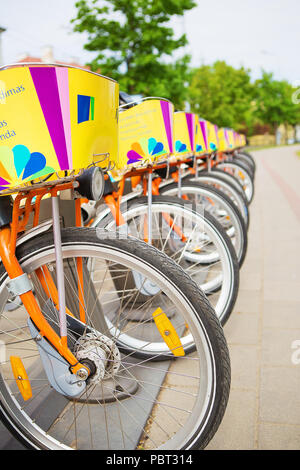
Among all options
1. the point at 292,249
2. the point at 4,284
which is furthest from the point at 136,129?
the point at 292,249

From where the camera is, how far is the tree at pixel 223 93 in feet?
130

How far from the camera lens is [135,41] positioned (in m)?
13.8

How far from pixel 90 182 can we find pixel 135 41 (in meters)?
13.4

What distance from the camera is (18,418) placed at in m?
1.76

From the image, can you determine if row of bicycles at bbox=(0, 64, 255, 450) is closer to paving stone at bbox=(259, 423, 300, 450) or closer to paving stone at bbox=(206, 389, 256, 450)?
paving stone at bbox=(206, 389, 256, 450)

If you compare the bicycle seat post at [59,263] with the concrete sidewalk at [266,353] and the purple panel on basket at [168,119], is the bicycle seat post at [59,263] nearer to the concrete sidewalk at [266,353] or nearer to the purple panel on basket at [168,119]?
the concrete sidewalk at [266,353]

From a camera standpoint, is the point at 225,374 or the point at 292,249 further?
the point at 292,249

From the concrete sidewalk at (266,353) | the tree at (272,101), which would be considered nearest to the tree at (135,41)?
the concrete sidewalk at (266,353)

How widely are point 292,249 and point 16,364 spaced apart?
3817 millimetres

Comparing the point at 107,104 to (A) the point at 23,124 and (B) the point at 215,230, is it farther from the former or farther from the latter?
(B) the point at 215,230

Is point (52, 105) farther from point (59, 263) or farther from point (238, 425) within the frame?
point (238, 425)

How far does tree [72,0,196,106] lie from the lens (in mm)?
13294

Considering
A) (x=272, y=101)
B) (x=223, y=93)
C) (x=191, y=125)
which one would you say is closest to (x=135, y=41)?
(x=191, y=125)

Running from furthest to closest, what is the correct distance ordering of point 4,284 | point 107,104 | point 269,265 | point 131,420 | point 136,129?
point 269,265 → point 136,129 → point 131,420 → point 4,284 → point 107,104
